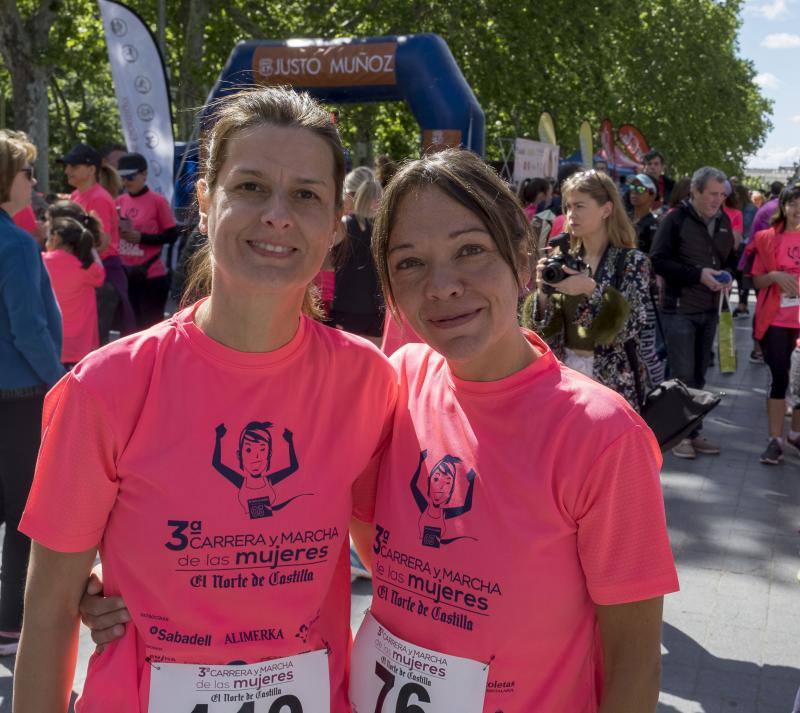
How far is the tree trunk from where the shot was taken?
20078 mm

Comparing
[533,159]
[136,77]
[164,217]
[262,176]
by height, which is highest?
[136,77]

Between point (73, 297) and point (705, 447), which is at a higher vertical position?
point (73, 297)

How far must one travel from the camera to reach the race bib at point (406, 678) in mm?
1714

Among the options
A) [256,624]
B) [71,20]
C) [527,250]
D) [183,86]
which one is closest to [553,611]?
[256,624]

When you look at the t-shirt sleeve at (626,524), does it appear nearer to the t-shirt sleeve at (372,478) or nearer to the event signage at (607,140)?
the t-shirt sleeve at (372,478)

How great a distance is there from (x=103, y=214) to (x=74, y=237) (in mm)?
1723

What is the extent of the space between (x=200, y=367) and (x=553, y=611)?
744 mm

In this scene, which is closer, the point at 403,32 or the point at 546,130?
the point at 546,130

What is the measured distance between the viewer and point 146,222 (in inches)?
369

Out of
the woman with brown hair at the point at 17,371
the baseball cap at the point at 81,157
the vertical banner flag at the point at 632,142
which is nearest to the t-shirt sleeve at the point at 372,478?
the woman with brown hair at the point at 17,371

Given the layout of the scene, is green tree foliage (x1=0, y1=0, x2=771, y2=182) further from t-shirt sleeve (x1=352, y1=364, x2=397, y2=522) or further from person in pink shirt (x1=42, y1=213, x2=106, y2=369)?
t-shirt sleeve (x1=352, y1=364, x2=397, y2=522)

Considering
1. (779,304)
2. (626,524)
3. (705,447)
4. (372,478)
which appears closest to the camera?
(626,524)

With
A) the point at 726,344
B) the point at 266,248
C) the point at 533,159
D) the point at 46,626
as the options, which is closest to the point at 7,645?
the point at 46,626

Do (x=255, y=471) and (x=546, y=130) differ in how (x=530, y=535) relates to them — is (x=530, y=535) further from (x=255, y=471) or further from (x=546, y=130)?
(x=546, y=130)
